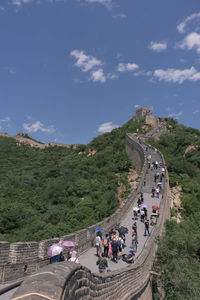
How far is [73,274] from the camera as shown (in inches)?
127

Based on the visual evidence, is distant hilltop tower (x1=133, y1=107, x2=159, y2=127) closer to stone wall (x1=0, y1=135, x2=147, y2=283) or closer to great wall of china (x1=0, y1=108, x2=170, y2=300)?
great wall of china (x1=0, y1=108, x2=170, y2=300)

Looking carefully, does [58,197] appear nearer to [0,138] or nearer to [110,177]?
[110,177]

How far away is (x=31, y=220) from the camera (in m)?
21.3

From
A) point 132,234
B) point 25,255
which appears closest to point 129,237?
point 132,234

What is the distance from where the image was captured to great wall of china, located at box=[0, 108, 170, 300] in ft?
8.38

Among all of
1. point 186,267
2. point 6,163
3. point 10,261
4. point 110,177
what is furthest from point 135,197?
point 6,163

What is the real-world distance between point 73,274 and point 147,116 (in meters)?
46.9

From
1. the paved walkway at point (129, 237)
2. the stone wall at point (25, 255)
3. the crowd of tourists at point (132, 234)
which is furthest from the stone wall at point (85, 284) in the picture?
the stone wall at point (25, 255)

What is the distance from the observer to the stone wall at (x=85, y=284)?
2459 mm

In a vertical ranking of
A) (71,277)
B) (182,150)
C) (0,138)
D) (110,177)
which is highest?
(0,138)

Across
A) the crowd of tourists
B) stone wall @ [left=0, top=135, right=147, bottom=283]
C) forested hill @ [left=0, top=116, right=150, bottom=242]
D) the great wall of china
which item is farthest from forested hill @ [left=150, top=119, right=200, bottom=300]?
forested hill @ [left=0, top=116, right=150, bottom=242]

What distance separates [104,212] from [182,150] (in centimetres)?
1808

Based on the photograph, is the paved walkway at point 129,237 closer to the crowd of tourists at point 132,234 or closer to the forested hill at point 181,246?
the crowd of tourists at point 132,234

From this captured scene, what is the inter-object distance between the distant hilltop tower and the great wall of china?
31786 mm
